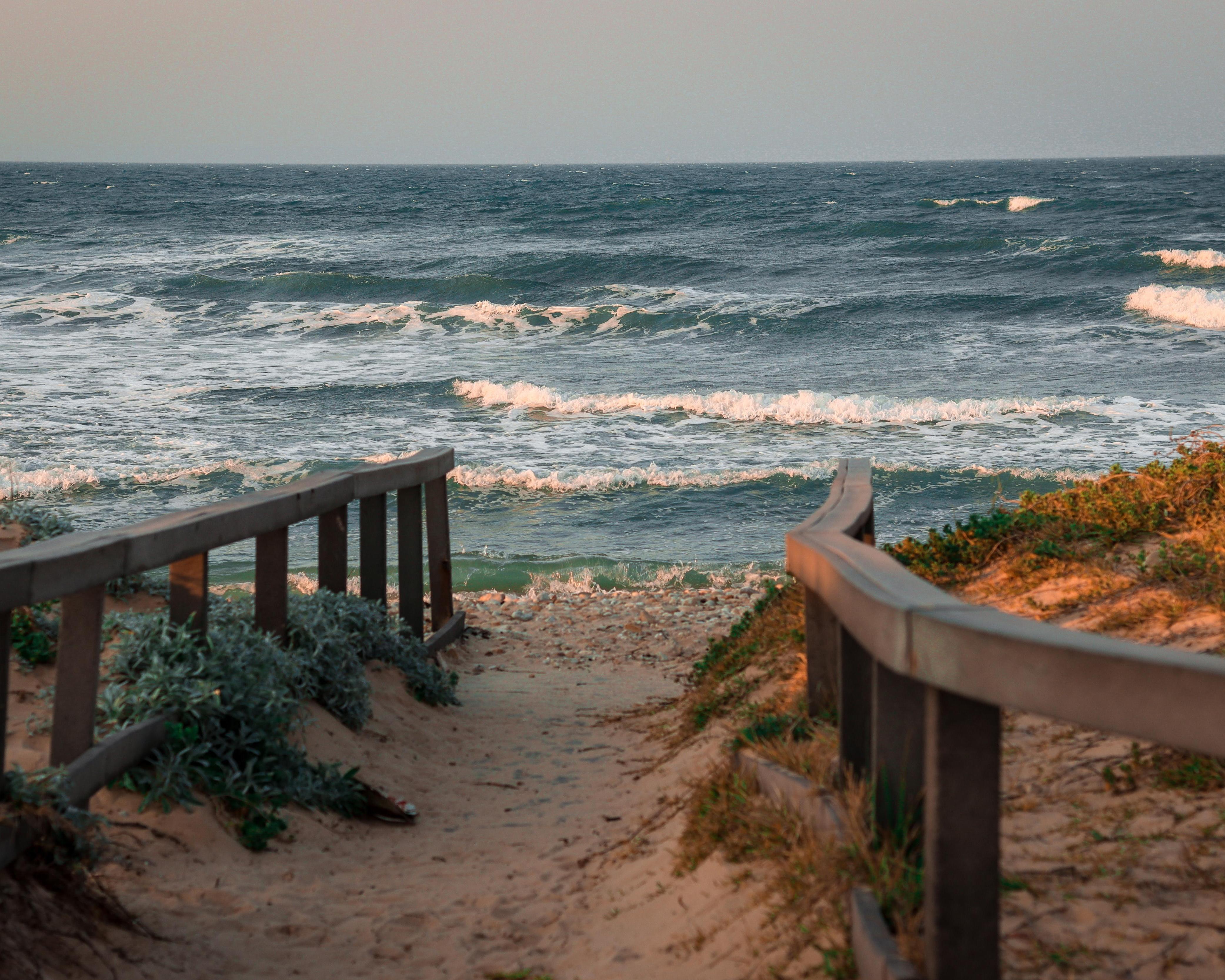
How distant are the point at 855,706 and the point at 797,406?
14.6 meters

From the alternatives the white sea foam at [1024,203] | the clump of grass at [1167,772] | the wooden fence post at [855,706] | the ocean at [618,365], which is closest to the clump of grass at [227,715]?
the wooden fence post at [855,706]

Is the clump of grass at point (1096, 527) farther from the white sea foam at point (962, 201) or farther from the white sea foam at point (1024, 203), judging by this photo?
the white sea foam at point (962, 201)

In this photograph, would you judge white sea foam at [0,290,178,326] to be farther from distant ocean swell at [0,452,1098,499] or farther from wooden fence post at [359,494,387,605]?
wooden fence post at [359,494,387,605]

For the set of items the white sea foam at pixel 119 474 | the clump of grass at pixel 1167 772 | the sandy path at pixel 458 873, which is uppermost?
the clump of grass at pixel 1167 772

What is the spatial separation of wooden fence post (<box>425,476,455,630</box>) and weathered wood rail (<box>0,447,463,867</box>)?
1.58 feet

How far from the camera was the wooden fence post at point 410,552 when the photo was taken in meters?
6.19

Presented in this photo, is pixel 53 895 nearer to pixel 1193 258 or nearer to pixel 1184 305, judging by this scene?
pixel 1184 305

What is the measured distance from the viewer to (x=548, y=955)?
298 centimetres

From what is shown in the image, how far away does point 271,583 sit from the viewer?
14.5 ft

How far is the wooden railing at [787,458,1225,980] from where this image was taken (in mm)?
Result: 1458

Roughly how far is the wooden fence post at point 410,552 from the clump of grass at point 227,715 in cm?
168

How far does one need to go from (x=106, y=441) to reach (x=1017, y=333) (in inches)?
724

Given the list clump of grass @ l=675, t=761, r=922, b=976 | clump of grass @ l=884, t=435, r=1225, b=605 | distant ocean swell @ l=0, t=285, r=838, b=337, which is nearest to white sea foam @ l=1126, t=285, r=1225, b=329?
distant ocean swell @ l=0, t=285, r=838, b=337

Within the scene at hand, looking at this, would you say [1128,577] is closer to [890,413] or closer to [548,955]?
[548,955]
